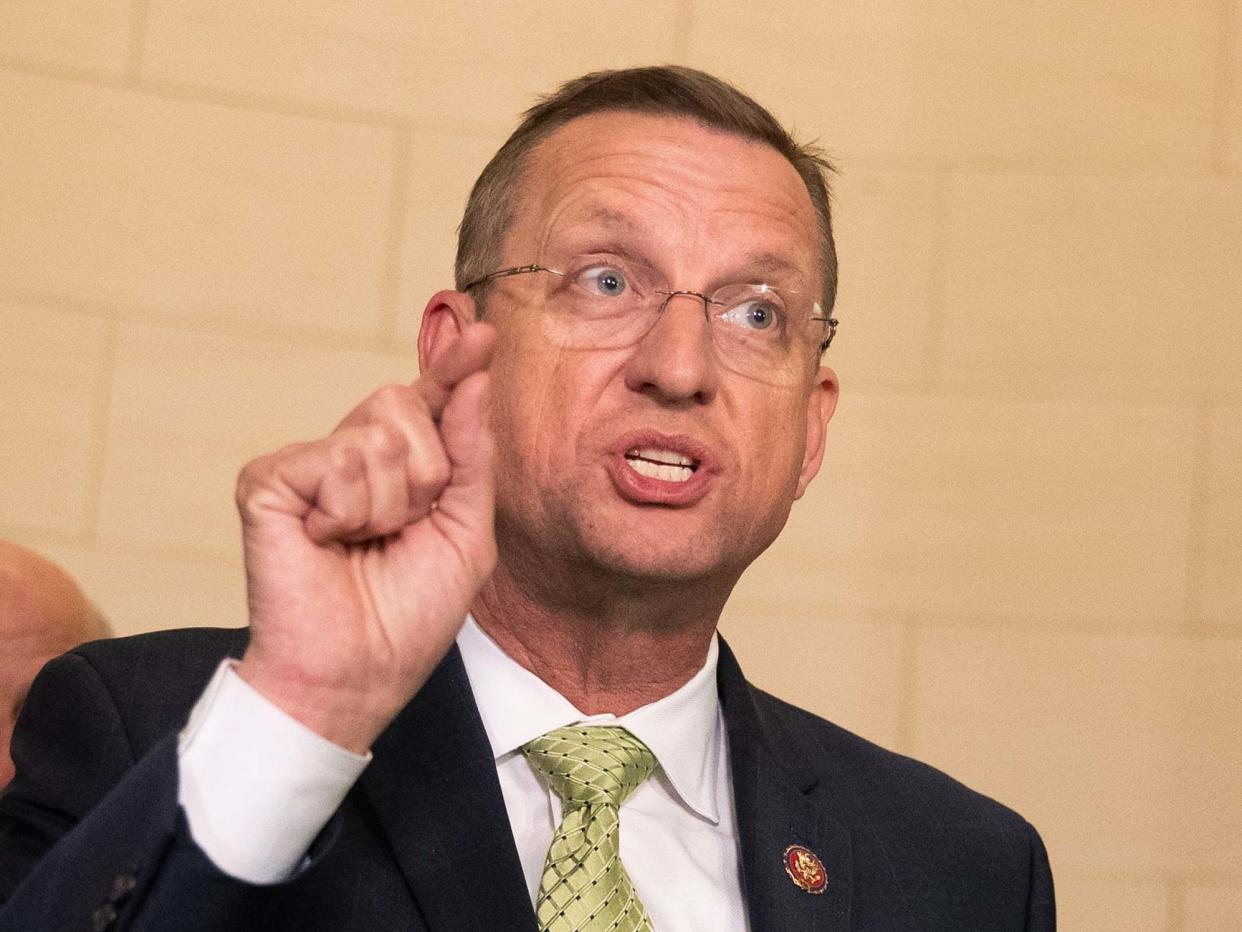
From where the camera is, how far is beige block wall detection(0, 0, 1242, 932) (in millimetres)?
3246

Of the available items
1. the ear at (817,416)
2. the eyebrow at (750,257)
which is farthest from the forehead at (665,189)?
the ear at (817,416)

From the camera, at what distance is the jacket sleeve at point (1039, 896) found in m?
2.19

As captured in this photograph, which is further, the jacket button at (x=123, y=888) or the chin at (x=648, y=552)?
the chin at (x=648, y=552)

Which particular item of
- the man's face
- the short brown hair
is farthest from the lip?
the short brown hair

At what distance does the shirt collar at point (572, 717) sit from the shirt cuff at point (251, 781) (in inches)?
19.4

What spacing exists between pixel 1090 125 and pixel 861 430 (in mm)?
756

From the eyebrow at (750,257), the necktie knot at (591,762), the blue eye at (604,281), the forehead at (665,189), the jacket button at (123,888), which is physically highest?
the forehead at (665,189)

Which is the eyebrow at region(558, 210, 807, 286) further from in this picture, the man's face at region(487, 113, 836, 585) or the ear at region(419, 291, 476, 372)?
the ear at region(419, 291, 476, 372)

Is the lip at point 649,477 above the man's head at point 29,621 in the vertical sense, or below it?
above

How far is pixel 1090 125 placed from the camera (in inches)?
138

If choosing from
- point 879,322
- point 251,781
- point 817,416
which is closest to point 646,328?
point 817,416

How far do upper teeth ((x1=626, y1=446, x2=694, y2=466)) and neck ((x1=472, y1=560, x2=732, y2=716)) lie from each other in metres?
0.15

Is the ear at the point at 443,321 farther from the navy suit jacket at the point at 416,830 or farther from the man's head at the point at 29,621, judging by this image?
the man's head at the point at 29,621

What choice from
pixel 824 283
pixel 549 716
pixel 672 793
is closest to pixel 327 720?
pixel 549 716
